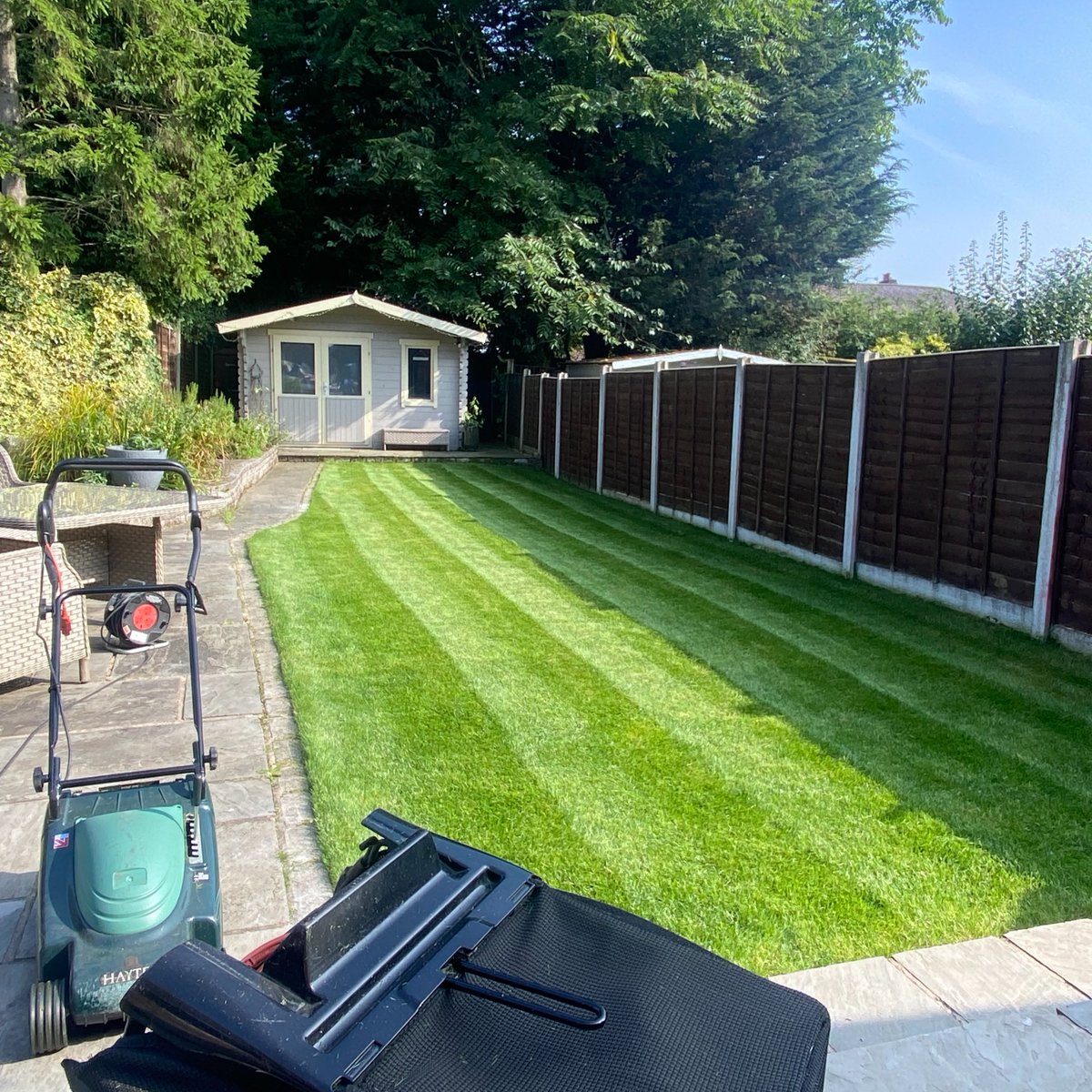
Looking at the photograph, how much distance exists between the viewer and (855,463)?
25.4ft

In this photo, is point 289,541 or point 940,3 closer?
point 289,541

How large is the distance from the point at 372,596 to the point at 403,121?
787 inches

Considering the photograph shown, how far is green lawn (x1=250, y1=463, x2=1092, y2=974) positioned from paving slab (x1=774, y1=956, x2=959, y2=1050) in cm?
9

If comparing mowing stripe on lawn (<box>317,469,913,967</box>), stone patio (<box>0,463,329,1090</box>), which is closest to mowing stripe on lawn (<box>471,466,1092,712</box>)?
mowing stripe on lawn (<box>317,469,913,967</box>)

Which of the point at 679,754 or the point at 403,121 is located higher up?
the point at 403,121

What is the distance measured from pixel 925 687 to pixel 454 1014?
4.45m

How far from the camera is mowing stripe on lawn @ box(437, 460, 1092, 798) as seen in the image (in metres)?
4.44

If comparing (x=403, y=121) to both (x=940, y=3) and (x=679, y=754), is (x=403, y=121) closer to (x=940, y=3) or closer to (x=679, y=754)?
(x=940, y=3)

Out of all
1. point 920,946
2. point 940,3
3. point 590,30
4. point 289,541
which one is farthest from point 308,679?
point 940,3

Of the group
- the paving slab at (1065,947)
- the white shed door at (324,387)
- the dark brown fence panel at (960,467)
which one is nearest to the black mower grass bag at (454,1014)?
the paving slab at (1065,947)

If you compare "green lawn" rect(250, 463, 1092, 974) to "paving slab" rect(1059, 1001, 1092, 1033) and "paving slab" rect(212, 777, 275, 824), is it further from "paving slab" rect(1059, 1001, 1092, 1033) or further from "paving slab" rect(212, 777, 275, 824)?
"paving slab" rect(1059, 1001, 1092, 1033)

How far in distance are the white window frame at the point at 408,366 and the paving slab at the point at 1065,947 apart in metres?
18.0

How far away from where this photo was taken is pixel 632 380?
12.3 metres

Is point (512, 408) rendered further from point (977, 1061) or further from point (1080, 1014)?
point (977, 1061)
